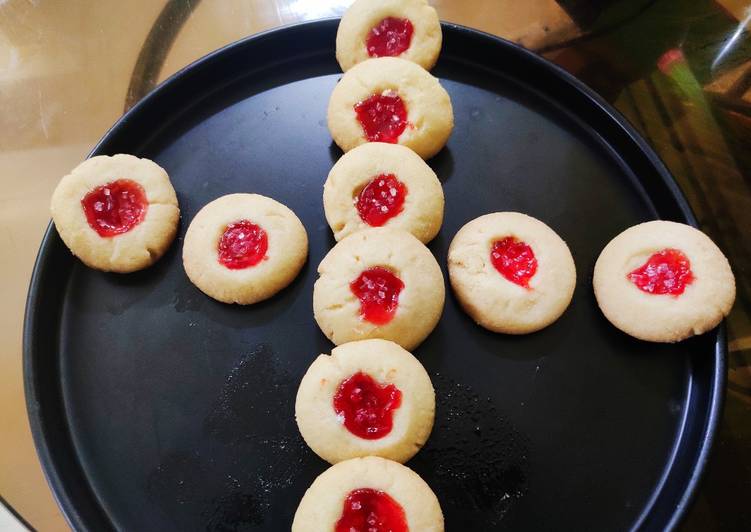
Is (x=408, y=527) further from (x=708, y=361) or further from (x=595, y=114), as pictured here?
(x=595, y=114)

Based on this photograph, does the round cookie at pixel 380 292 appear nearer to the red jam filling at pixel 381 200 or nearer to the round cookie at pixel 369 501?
the red jam filling at pixel 381 200

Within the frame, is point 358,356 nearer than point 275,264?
Yes

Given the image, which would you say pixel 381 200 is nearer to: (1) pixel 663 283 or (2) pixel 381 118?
(2) pixel 381 118

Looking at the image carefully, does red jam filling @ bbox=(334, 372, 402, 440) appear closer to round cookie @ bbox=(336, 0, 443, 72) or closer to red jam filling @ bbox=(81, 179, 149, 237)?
red jam filling @ bbox=(81, 179, 149, 237)

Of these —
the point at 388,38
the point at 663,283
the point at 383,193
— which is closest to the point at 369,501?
the point at 383,193

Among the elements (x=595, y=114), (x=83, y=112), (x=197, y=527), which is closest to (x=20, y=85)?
(x=83, y=112)

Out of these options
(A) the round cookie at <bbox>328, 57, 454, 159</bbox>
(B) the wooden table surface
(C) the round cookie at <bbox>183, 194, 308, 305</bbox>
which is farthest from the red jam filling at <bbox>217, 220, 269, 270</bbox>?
(B) the wooden table surface
